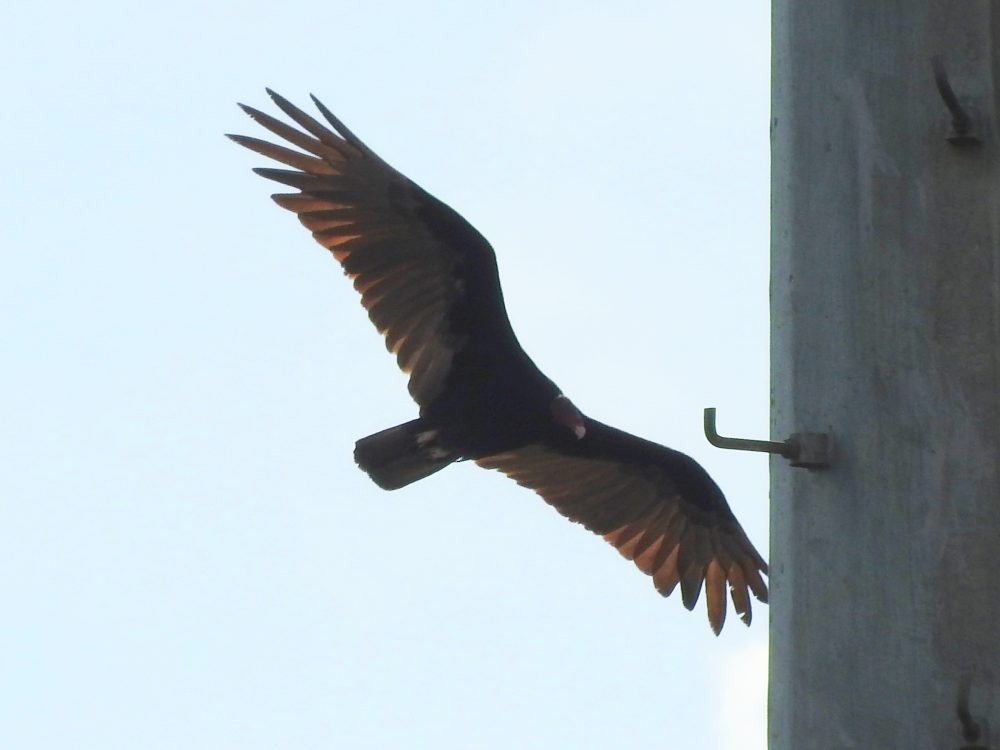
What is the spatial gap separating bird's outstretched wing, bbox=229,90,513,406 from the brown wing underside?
798 millimetres

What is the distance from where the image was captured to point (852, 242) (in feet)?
10.3

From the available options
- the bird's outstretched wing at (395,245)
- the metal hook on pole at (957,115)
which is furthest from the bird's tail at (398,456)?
the metal hook on pole at (957,115)

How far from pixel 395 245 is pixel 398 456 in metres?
0.72

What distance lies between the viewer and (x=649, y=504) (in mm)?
6547

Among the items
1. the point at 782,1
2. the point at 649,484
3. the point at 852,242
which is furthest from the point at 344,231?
the point at 852,242

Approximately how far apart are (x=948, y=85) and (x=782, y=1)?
657mm

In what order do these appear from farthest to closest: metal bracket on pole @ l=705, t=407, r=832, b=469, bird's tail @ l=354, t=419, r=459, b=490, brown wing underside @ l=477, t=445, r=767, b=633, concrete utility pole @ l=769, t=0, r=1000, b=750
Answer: brown wing underside @ l=477, t=445, r=767, b=633 → bird's tail @ l=354, t=419, r=459, b=490 → metal bracket on pole @ l=705, t=407, r=832, b=469 → concrete utility pole @ l=769, t=0, r=1000, b=750

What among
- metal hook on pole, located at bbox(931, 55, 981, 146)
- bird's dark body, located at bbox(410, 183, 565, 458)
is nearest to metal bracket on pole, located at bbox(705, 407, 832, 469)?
metal hook on pole, located at bbox(931, 55, 981, 146)

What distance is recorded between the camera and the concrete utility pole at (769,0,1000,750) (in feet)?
9.21

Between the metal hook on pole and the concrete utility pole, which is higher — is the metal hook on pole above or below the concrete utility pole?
above

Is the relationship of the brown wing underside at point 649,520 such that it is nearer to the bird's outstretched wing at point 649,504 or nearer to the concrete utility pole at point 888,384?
the bird's outstretched wing at point 649,504

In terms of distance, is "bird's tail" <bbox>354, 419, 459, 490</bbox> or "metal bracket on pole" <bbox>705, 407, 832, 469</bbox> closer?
"metal bracket on pole" <bbox>705, 407, 832, 469</bbox>

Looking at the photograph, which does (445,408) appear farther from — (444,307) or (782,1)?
(782,1)

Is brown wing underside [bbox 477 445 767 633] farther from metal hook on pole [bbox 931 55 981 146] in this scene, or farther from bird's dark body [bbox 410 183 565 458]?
metal hook on pole [bbox 931 55 981 146]
